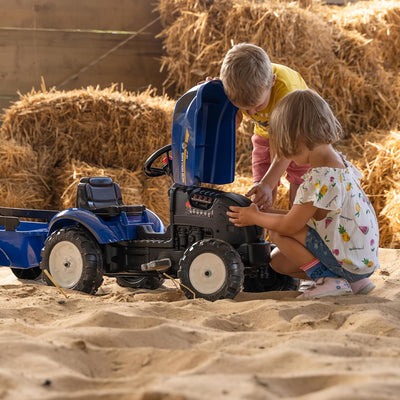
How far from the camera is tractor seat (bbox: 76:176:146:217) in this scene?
→ 2.83 meters

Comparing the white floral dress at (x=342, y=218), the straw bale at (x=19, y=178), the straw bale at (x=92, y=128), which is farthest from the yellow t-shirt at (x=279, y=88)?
the straw bale at (x=19, y=178)

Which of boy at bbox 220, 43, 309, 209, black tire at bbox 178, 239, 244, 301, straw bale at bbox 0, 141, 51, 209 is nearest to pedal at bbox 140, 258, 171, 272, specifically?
black tire at bbox 178, 239, 244, 301

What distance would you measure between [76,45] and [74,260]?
11.9 ft

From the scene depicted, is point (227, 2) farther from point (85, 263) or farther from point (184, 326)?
point (184, 326)

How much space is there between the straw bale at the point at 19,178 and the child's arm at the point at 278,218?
2451 millimetres

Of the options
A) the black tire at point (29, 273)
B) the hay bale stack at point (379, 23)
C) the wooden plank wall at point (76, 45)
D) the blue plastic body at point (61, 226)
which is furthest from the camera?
the hay bale stack at point (379, 23)

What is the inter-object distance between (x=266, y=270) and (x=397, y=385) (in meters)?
1.53

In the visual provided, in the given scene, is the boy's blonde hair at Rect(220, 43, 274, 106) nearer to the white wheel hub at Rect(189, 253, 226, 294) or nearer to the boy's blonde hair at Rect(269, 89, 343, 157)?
the boy's blonde hair at Rect(269, 89, 343, 157)

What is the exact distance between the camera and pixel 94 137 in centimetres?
479

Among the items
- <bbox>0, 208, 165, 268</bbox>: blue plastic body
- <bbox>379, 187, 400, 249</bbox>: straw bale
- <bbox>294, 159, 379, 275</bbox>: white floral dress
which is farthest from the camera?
<bbox>379, 187, 400, 249</bbox>: straw bale

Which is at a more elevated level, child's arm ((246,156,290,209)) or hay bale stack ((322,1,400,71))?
hay bale stack ((322,1,400,71))

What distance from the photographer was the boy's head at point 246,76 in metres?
2.53

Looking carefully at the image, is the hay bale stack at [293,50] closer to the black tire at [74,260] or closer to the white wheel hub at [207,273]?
the black tire at [74,260]

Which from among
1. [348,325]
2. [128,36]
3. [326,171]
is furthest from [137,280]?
[128,36]
